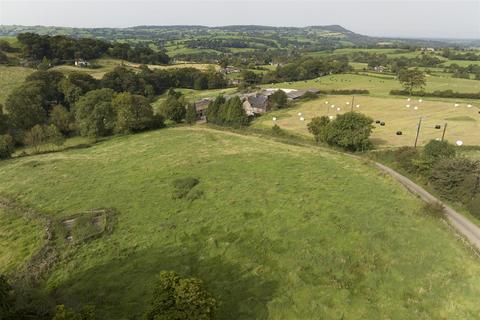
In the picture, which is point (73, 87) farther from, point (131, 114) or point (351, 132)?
point (351, 132)

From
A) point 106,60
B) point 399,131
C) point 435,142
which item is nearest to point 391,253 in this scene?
point 435,142

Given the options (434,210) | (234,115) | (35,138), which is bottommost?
(35,138)

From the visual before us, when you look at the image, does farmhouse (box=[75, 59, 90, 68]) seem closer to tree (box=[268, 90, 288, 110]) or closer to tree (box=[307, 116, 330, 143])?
tree (box=[268, 90, 288, 110])

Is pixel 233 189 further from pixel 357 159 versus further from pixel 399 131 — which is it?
pixel 399 131

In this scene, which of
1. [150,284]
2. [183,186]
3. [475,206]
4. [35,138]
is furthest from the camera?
[35,138]

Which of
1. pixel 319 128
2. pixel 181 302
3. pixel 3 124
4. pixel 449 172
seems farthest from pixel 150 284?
pixel 3 124

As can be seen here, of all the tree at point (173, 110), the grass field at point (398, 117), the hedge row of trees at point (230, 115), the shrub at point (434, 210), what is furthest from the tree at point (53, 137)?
the shrub at point (434, 210)
